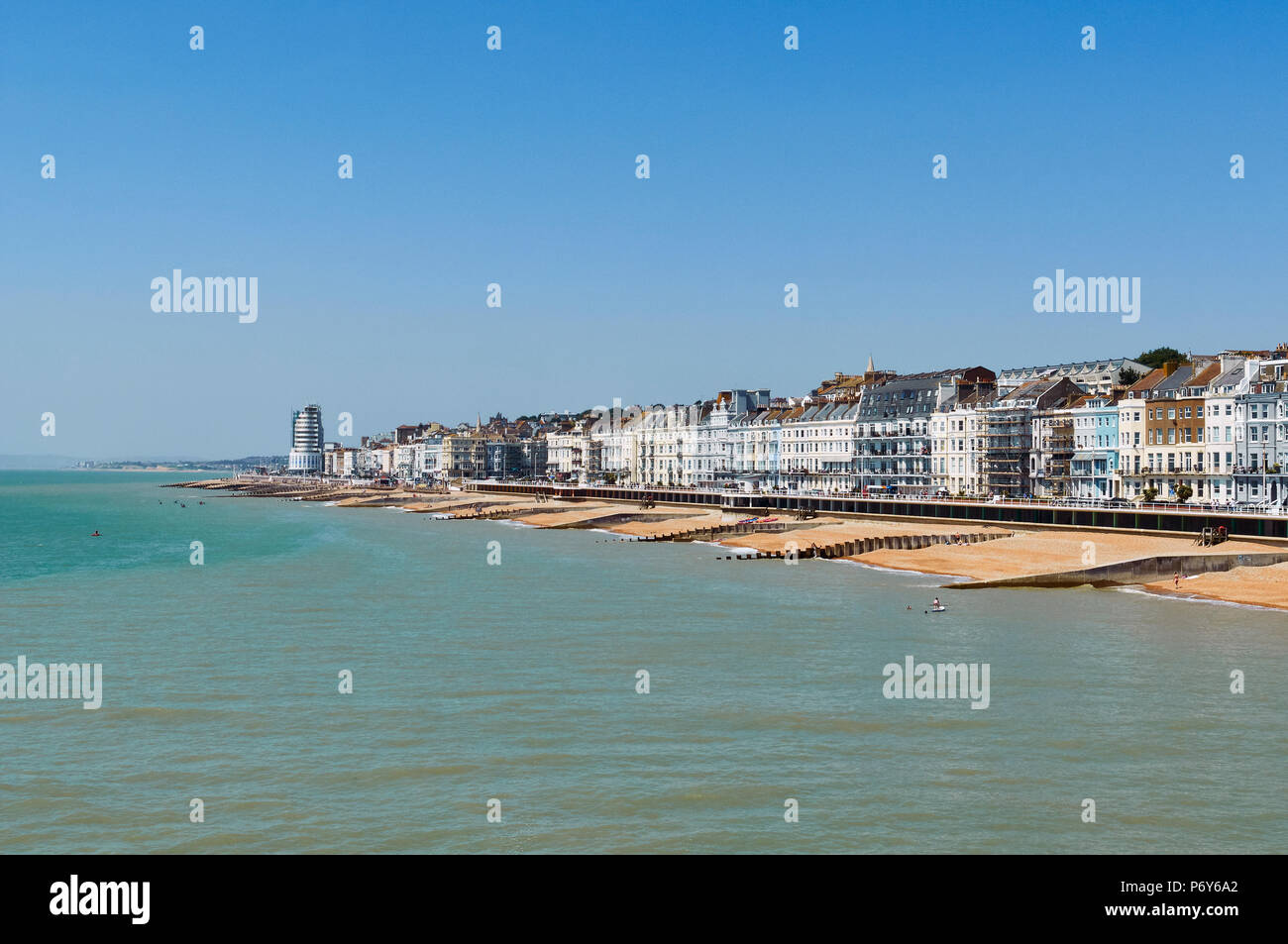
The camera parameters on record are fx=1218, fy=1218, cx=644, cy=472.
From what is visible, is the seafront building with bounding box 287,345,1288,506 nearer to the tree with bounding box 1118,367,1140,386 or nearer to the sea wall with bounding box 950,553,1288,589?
the tree with bounding box 1118,367,1140,386

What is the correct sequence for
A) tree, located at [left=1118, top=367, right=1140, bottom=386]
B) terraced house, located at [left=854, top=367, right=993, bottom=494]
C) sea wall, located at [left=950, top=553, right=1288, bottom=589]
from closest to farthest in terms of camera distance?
1. sea wall, located at [left=950, top=553, right=1288, bottom=589]
2. tree, located at [left=1118, top=367, right=1140, bottom=386]
3. terraced house, located at [left=854, top=367, right=993, bottom=494]

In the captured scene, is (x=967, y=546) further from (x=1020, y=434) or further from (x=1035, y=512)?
(x=1020, y=434)

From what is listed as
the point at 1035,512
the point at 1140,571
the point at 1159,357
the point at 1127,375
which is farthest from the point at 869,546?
the point at 1159,357

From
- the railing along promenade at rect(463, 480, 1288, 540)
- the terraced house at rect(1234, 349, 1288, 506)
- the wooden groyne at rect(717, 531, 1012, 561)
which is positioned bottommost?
the wooden groyne at rect(717, 531, 1012, 561)

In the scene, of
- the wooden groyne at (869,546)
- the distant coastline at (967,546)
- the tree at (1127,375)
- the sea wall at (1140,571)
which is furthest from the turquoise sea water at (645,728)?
the tree at (1127,375)

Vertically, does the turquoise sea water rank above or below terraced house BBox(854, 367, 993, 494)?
below

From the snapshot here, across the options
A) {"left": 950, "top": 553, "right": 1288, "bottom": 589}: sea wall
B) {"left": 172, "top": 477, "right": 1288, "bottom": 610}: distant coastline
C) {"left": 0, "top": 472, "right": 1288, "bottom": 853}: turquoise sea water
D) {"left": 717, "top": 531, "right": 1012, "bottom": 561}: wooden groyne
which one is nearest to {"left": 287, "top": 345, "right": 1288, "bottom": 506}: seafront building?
{"left": 172, "top": 477, "right": 1288, "bottom": 610}: distant coastline
